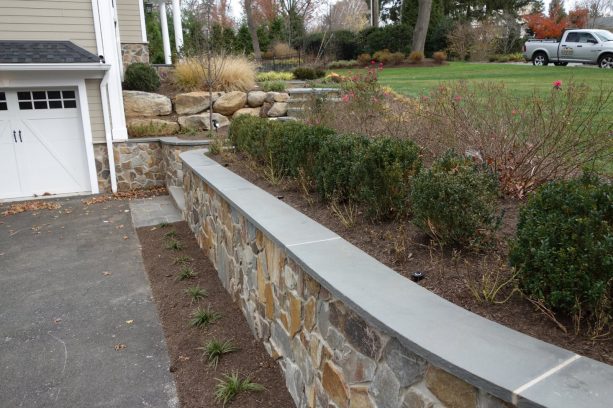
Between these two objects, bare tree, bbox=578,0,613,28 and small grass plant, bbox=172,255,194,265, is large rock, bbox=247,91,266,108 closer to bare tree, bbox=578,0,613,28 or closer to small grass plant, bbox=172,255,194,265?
small grass plant, bbox=172,255,194,265

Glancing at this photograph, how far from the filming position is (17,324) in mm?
4648

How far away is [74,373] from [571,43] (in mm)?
21017

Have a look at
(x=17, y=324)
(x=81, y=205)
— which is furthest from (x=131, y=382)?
(x=81, y=205)

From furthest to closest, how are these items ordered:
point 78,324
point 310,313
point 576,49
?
1. point 576,49
2. point 78,324
3. point 310,313

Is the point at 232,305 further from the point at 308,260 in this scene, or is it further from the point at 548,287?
the point at 548,287

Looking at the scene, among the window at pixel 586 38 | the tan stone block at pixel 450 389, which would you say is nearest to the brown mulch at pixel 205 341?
the tan stone block at pixel 450 389

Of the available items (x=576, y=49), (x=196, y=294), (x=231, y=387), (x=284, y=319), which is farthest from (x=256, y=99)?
(x=576, y=49)

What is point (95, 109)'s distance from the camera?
1015 centimetres

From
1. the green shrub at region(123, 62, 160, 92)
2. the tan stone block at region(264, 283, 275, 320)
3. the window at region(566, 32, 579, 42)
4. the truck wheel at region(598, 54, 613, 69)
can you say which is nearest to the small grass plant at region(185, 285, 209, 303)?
the tan stone block at region(264, 283, 275, 320)

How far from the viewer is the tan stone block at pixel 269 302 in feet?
11.9

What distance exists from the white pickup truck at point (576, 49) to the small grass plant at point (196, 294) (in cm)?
1876

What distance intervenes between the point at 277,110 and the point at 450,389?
10929 mm

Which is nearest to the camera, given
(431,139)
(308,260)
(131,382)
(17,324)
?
(308,260)

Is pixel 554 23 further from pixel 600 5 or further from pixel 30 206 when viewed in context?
pixel 30 206
